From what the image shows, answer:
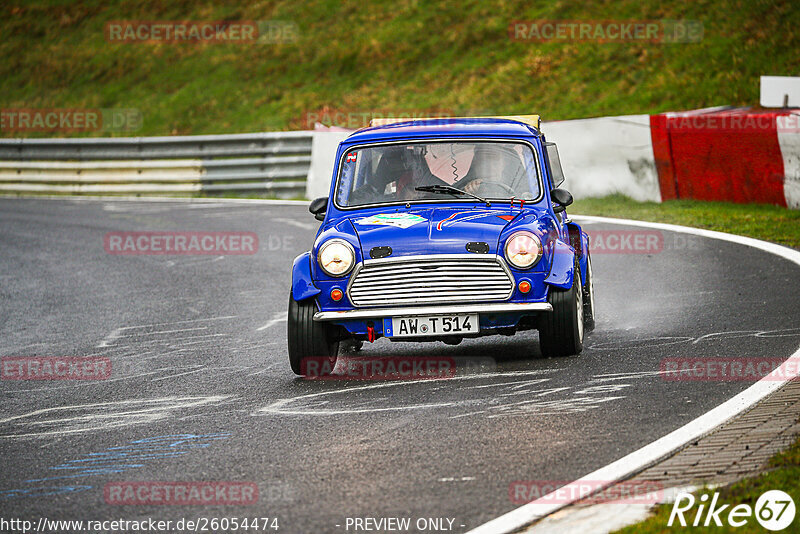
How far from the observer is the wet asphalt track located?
16.1 feet

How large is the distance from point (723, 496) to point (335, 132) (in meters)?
16.8

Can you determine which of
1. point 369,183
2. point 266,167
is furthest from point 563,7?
point 369,183

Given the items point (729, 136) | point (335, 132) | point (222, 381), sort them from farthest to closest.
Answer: point (335, 132) → point (729, 136) → point (222, 381)

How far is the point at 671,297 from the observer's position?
974 cm

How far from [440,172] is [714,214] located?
7465 mm

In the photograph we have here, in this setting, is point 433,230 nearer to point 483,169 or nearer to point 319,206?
point 483,169

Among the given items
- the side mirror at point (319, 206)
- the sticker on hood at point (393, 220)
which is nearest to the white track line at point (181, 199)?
the side mirror at point (319, 206)

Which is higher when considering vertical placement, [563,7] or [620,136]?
[563,7]

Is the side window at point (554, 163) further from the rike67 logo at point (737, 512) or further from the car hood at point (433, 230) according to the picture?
the rike67 logo at point (737, 512)

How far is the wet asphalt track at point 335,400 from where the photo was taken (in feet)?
16.1

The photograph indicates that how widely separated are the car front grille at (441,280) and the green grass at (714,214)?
5.67 meters

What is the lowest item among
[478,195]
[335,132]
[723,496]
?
[723,496]

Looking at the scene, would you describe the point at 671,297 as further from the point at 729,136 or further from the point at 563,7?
the point at 563,7

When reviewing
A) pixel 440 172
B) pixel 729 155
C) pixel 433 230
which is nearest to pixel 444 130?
pixel 440 172
